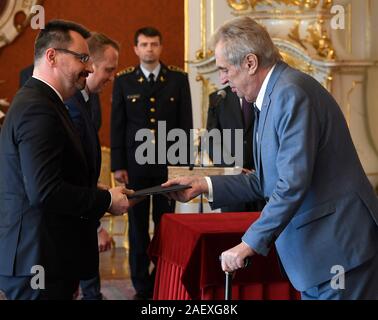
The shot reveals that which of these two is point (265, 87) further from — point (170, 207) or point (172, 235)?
point (170, 207)

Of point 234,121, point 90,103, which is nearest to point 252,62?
point 90,103

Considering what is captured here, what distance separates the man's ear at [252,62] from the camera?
2.71 meters

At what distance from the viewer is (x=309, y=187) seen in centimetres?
262

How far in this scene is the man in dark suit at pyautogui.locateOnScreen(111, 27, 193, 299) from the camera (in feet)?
19.4

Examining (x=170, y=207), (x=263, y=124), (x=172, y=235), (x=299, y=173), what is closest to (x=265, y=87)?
(x=263, y=124)

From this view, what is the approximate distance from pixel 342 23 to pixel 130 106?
2.90 meters

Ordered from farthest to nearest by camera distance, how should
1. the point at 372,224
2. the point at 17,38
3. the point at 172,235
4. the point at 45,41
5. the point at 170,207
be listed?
the point at 17,38, the point at 170,207, the point at 172,235, the point at 45,41, the point at 372,224

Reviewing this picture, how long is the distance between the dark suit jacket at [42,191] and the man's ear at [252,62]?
677 millimetres

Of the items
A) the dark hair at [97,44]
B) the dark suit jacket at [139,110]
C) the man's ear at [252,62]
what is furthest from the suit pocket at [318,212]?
the dark suit jacket at [139,110]

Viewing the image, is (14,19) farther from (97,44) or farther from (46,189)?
(46,189)

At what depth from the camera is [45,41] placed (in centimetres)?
297

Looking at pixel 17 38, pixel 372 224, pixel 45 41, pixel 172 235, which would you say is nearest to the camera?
pixel 372 224

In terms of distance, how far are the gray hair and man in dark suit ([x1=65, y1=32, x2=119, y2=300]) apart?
0.71m

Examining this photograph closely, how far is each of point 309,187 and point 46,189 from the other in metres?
0.88
